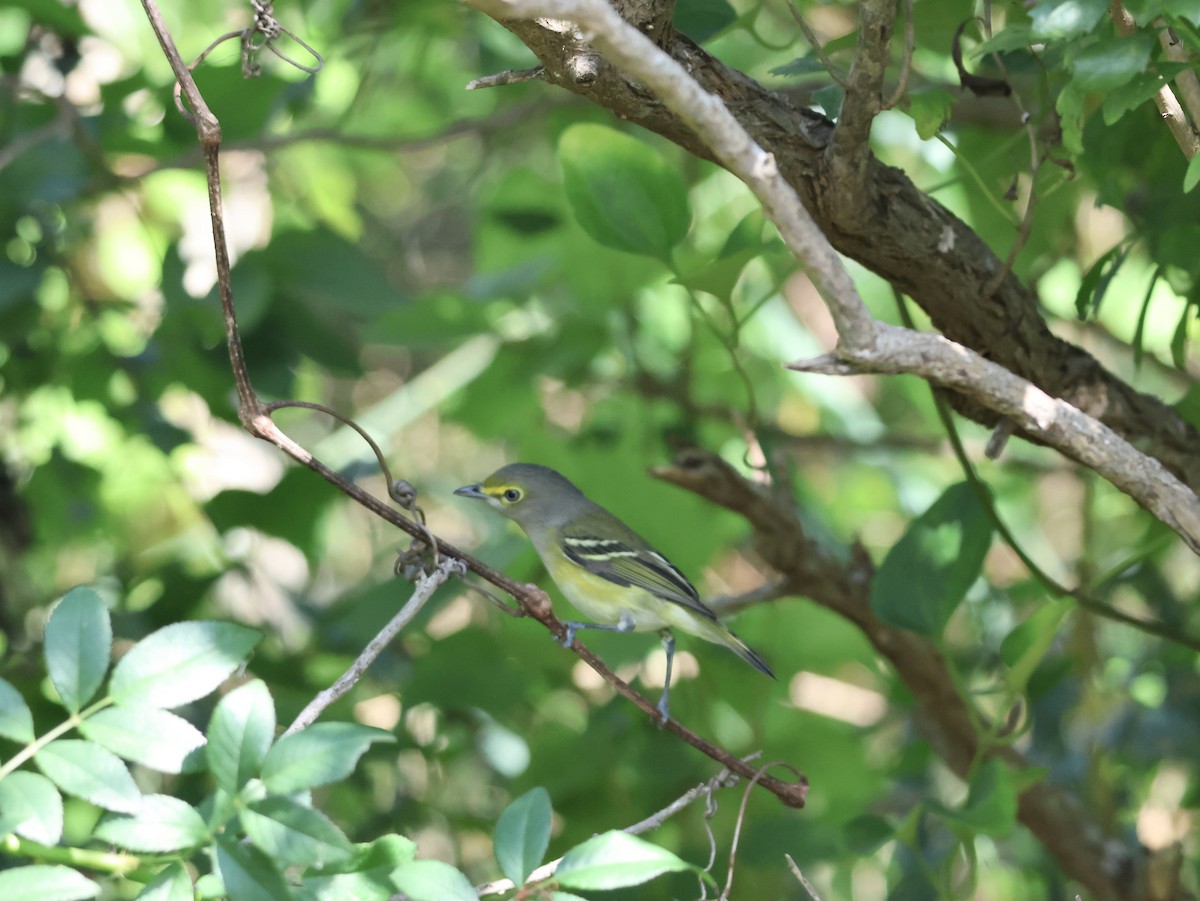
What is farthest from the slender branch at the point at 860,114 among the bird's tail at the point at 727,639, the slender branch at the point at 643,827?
the bird's tail at the point at 727,639

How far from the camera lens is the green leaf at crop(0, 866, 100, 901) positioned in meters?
1.05

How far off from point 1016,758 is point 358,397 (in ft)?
13.4

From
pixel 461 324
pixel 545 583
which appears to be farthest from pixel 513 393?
pixel 545 583

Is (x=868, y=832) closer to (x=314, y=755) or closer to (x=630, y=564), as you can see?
(x=630, y=564)

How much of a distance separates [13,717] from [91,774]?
0.10 m

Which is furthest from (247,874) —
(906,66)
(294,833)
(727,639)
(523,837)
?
(727,639)

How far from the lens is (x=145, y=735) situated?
1181 mm

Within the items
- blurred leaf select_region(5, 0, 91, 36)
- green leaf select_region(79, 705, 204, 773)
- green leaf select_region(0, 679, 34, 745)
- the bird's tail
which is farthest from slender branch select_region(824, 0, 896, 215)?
blurred leaf select_region(5, 0, 91, 36)

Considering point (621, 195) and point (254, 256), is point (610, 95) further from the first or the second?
point (254, 256)

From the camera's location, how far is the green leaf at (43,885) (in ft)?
3.44

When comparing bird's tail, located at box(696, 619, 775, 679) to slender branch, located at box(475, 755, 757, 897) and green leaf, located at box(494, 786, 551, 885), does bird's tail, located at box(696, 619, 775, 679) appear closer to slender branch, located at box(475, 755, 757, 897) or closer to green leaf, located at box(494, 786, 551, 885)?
slender branch, located at box(475, 755, 757, 897)

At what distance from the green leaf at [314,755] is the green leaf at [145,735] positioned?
0.11m

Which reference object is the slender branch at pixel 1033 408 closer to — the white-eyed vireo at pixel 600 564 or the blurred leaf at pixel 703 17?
the blurred leaf at pixel 703 17

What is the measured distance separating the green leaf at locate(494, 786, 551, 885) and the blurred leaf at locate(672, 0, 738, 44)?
1.18 m
